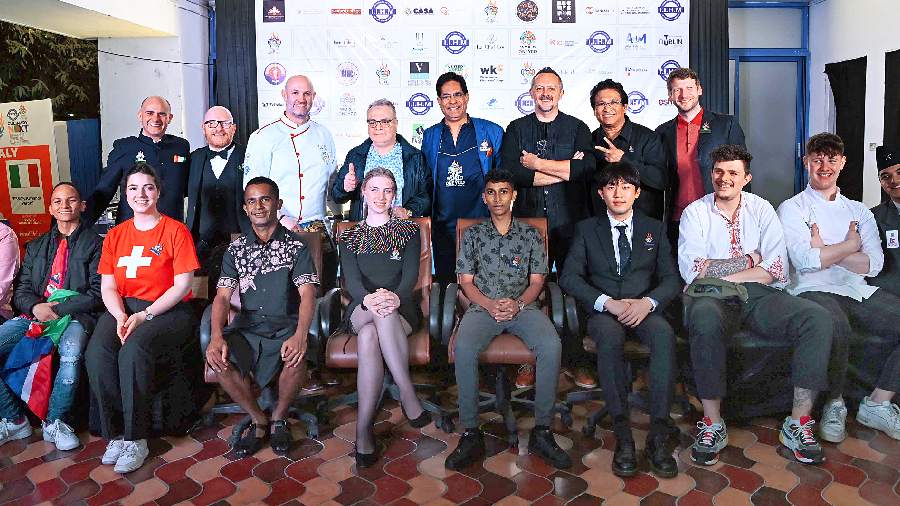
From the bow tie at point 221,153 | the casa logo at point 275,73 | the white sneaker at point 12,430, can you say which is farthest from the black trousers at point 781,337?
the casa logo at point 275,73

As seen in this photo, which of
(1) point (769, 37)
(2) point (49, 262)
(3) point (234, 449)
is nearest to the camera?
(3) point (234, 449)

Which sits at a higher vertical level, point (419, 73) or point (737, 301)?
point (419, 73)

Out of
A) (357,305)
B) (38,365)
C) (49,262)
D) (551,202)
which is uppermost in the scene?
(551,202)

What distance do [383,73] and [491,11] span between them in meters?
0.98

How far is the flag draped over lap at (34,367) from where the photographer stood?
10.2 ft

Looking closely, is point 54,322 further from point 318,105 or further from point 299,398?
point 318,105

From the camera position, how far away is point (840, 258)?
328cm

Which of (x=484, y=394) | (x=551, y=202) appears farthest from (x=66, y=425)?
(x=551, y=202)

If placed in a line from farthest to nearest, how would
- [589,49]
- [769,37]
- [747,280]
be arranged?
[769,37]
[589,49]
[747,280]

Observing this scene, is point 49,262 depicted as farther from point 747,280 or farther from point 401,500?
point 747,280

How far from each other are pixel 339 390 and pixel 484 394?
0.86 m

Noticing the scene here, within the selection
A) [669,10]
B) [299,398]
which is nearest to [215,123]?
[299,398]

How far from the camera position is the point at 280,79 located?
5680mm

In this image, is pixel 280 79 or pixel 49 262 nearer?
pixel 49 262
